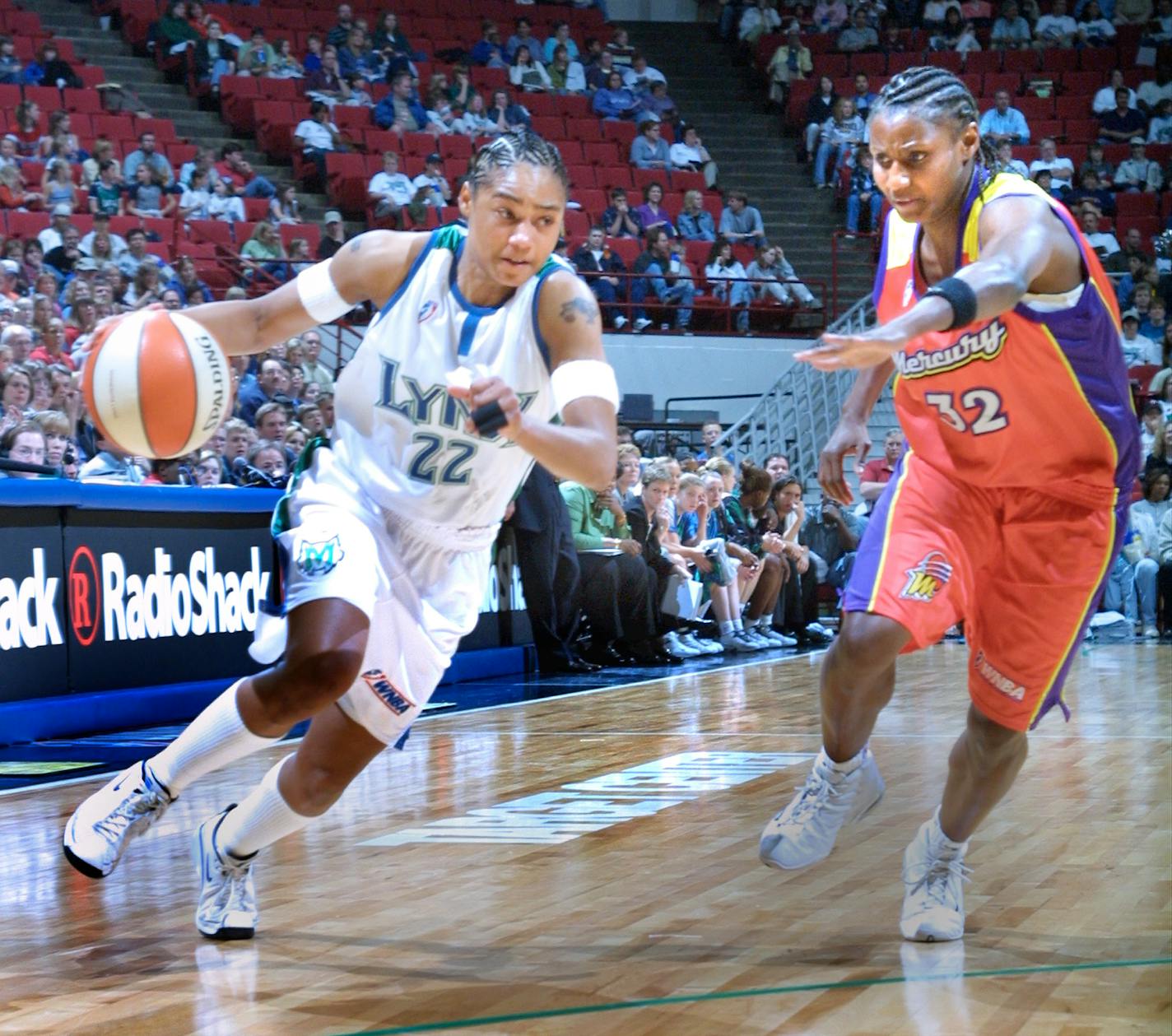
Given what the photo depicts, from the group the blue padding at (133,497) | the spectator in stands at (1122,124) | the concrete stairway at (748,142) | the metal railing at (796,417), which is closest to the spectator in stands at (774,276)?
the concrete stairway at (748,142)

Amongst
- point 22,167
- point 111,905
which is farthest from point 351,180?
point 111,905

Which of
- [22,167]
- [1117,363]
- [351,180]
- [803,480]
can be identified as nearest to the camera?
[1117,363]

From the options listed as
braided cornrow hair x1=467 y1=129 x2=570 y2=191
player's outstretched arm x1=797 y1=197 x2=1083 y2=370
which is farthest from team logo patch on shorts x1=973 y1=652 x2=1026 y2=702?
braided cornrow hair x1=467 y1=129 x2=570 y2=191

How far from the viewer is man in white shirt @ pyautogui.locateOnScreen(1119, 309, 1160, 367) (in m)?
17.4

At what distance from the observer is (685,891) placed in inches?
165

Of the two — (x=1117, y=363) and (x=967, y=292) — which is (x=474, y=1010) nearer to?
(x=967, y=292)

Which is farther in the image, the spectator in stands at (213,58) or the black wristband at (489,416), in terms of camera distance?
the spectator in stands at (213,58)

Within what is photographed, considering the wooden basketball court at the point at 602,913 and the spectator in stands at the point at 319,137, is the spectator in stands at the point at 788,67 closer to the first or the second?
the spectator in stands at the point at 319,137

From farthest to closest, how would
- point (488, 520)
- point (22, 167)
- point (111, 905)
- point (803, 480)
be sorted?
point (803, 480), point (22, 167), point (111, 905), point (488, 520)

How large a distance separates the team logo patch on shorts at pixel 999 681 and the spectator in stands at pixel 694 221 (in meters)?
15.5

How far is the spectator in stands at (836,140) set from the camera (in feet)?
68.1

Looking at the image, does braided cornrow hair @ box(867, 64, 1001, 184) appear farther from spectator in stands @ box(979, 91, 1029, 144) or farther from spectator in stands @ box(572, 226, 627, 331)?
spectator in stands @ box(979, 91, 1029, 144)

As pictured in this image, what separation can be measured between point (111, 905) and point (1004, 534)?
2382 mm

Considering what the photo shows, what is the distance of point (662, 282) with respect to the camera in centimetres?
1734
